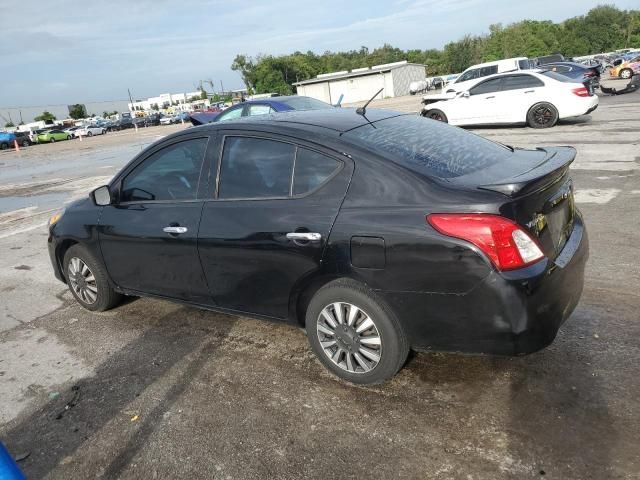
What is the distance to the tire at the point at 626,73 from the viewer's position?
99.8 feet

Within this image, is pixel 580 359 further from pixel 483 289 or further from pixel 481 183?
pixel 481 183

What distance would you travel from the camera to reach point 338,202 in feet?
10.2

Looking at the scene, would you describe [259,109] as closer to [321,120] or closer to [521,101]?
[521,101]

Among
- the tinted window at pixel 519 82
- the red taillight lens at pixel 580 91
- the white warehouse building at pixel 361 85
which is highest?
the white warehouse building at pixel 361 85

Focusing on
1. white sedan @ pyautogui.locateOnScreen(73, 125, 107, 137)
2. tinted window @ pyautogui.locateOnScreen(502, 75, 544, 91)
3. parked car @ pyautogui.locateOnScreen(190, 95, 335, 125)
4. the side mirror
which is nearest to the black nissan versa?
the side mirror

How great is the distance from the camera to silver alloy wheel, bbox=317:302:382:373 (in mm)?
3107

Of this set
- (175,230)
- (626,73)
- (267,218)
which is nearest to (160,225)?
(175,230)

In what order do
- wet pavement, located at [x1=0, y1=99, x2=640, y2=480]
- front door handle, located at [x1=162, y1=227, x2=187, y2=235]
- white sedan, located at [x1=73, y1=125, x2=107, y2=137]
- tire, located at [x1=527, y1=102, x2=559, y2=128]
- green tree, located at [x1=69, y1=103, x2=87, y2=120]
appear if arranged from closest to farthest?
wet pavement, located at [x1=0, y1=99, x2=640, y2=480]
front door handle, located at [x1=162, y1=227, x2=187, y2=235]
tire, located at [x1=527, y1=102, x2=559, y2=128]
white sedan, located at [x1=73, y1=125, x2=107, y2=137]
green tree, located at [x1=69, y1=103, x2=87, y2=120]

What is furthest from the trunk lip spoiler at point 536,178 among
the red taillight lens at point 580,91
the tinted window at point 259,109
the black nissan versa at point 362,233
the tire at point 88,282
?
the red taillight lens at point 580,91

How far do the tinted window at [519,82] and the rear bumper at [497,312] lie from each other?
40.3 feet

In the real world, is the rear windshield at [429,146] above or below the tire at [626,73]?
below

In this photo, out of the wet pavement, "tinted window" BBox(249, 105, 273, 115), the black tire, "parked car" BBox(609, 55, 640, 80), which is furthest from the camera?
"parked car" BBox(609, 55, 640, 80)

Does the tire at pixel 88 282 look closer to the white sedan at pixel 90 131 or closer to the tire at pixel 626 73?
the tire at pixel 626 73

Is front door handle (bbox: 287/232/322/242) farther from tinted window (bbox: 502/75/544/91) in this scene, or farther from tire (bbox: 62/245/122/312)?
tinted window (bbox: 502/75/544/91)
